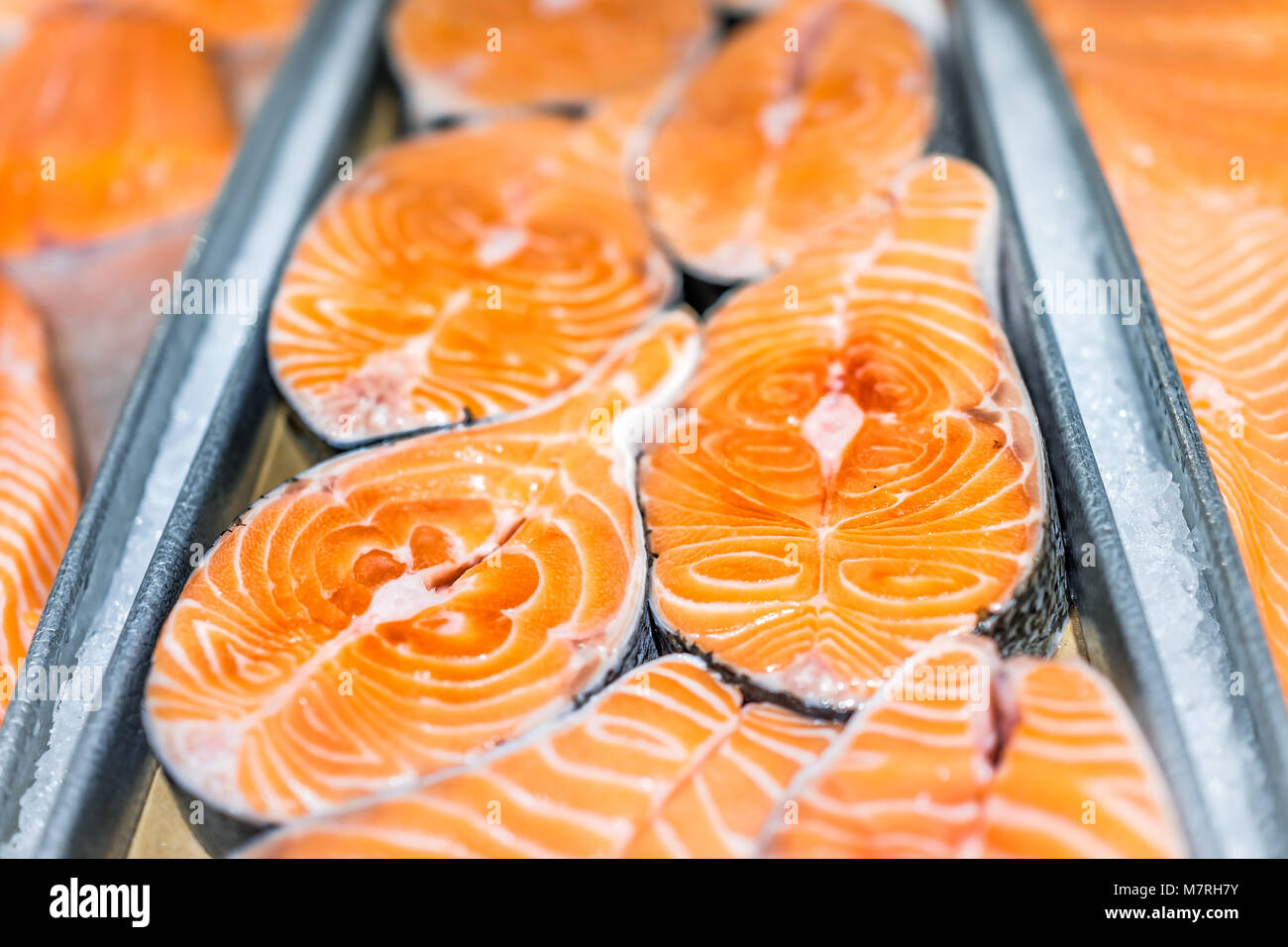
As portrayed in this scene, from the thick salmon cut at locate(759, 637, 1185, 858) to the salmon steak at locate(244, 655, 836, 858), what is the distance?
0.09 m

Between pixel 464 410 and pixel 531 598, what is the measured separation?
51cm

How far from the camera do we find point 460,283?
2463 millimetres

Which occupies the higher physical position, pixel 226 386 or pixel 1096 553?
pixel 1096 553

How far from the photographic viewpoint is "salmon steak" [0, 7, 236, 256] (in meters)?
2.93

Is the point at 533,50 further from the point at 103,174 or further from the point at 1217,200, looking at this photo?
the point at 1217,200

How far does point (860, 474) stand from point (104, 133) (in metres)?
2.36

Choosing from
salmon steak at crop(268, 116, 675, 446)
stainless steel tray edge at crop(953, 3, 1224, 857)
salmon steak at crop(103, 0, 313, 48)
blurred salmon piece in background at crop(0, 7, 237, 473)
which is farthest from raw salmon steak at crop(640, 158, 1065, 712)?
salmon steak at crop(103, 0, 313, 48)

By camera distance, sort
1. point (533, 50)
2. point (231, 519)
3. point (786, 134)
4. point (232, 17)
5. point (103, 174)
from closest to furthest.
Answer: point (231, 519)
point (786, 134)
point (103, 174)
point (533, 50)
point (232, 17)

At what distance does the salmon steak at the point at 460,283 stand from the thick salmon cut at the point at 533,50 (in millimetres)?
207

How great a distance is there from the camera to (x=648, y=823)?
5.21 ft

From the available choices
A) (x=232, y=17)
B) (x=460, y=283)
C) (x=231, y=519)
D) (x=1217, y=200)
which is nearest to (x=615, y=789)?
(x=231, y=519)
